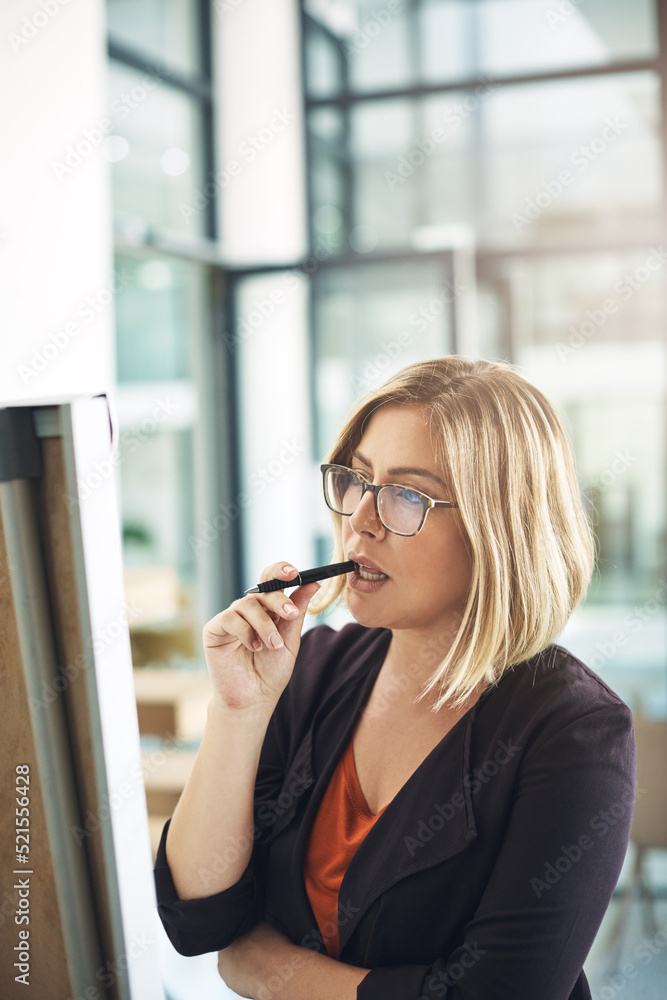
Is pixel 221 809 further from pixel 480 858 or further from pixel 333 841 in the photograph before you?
pixel 480 858

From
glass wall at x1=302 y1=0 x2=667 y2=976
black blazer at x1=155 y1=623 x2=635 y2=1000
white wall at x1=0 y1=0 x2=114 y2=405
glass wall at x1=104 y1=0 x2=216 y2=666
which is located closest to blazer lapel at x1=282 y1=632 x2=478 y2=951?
black blazer at x1=155 y1=623 x2=635 y2=1000

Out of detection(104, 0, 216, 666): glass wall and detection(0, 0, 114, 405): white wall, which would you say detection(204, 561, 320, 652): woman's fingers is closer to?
detection(0, 0, 114, 405): white wall

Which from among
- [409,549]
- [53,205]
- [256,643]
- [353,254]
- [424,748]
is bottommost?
[424,748]

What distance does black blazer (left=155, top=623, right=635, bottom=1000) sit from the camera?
888mm

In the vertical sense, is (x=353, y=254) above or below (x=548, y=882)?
above

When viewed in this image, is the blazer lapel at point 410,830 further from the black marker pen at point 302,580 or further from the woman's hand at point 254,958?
the black marker pen at point 302,580

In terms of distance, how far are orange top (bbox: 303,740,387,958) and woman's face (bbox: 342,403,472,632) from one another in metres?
0.22

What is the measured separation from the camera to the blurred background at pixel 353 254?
415cm

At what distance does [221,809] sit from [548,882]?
0.40 meters

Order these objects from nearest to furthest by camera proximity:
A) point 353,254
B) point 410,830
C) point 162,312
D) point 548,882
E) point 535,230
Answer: point 548,882 < point 410,830 < point 162,312 < point 535,230 < point 353,254

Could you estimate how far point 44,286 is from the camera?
2777 millimetres

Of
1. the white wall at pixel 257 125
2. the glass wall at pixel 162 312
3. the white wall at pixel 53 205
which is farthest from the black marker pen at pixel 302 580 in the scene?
the white wall at pixel 257 125

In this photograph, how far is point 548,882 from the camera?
2.91 ft

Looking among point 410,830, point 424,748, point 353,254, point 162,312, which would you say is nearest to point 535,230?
point 353,254
